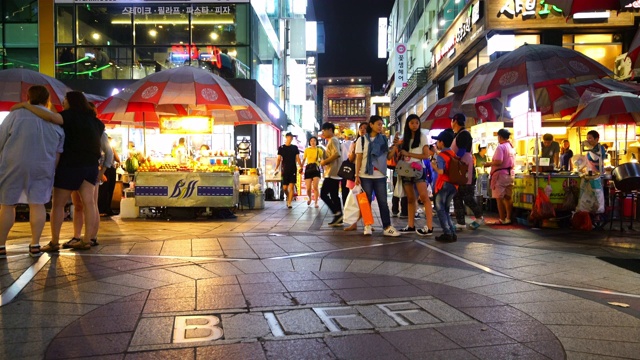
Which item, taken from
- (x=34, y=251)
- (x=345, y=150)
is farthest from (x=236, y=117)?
(x=34, y=251)

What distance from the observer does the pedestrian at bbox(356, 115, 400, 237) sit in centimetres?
816

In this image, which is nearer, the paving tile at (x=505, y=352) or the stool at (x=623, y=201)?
the paving tile at (x=505, y=352)

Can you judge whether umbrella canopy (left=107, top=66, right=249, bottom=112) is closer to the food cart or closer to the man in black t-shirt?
the food cart

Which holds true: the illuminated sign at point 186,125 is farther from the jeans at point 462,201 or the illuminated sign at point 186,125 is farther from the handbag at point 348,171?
the jeans at point 462,201

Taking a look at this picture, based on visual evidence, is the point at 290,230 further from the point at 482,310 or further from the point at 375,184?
the point at 482,310

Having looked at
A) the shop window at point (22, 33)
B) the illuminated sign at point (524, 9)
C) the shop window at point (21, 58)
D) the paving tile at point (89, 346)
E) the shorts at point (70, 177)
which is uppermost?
the shop window at point (22, 33)

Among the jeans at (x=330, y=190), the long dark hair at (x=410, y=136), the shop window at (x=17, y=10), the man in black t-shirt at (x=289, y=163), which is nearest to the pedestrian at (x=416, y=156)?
the long dark hair at (x=410, y=136)

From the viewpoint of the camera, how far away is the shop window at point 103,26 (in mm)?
21062

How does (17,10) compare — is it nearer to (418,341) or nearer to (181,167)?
(181,167)

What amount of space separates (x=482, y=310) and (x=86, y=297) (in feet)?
10.7

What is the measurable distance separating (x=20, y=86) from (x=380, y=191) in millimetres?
7777

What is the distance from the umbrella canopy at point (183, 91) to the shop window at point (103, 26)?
1162 centimetres

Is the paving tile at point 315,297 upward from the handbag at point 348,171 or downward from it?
downward

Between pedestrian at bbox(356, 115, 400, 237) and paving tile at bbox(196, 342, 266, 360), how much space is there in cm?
513
